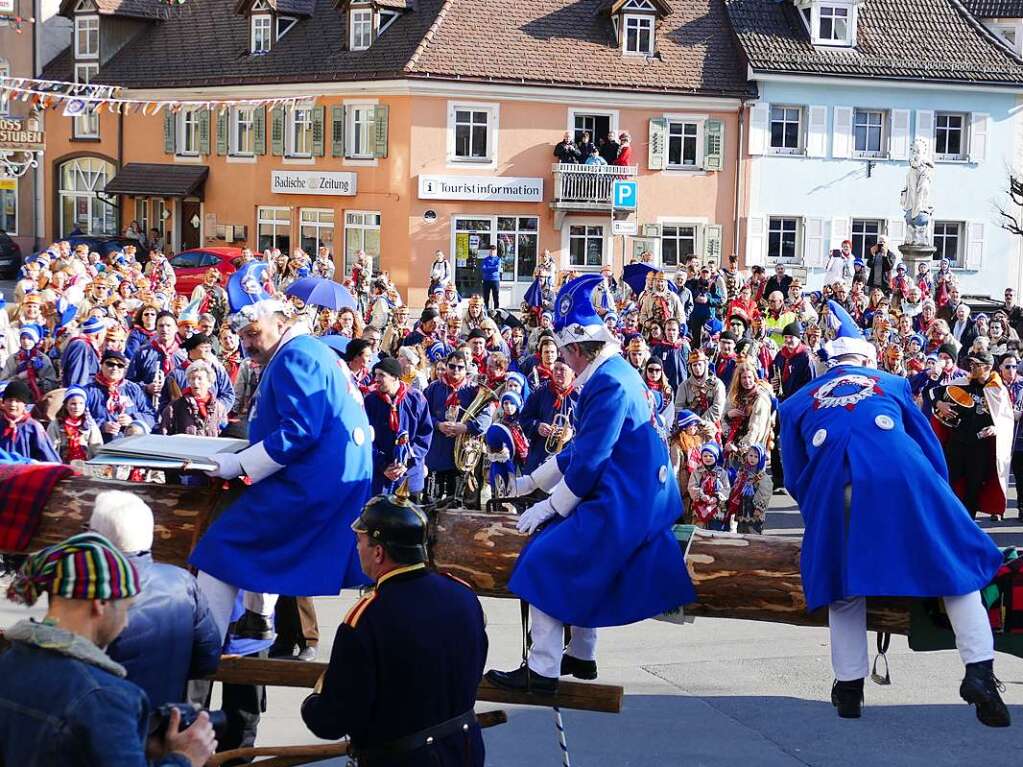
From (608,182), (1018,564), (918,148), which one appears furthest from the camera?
(608,182)

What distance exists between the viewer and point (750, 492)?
580 inches

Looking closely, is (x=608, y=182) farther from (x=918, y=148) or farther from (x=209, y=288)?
(x=209, y=288)

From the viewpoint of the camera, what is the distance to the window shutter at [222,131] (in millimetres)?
43156

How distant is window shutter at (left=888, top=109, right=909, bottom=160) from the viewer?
4272cm

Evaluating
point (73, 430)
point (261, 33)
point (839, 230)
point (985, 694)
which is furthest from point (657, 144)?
point (985, 694)

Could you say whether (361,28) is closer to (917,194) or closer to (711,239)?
(711,239)

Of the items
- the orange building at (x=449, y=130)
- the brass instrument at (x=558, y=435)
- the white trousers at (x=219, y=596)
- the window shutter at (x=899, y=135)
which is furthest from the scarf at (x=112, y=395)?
the window shutter at (x=899, y=135)

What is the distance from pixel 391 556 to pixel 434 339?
42.9 ft

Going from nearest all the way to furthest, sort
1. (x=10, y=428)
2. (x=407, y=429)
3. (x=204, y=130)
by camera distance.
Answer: (x=10, y=428), (x=407, y=429), (x=204, y=130)

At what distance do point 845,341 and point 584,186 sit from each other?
3300 centimetres

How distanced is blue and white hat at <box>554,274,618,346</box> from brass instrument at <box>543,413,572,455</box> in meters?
5.95

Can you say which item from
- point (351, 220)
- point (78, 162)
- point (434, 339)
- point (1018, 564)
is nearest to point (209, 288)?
point (434, 339)

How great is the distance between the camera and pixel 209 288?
24.3 m

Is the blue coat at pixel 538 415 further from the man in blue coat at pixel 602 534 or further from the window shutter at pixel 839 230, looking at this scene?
the window shutter at pixel 839 230
